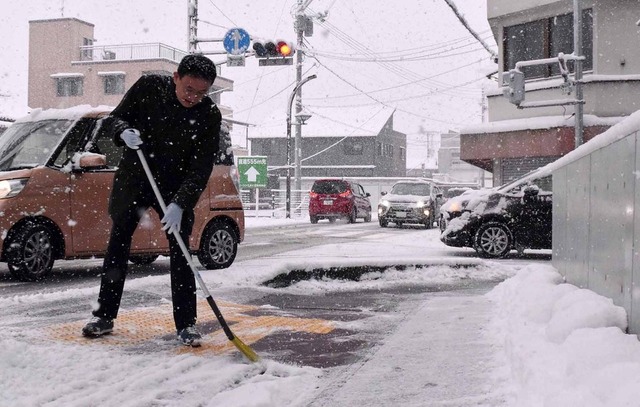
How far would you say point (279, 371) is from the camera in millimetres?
3521

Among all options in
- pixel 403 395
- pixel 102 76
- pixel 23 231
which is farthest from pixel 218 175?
pixel 102 76

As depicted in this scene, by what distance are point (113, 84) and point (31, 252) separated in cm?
4517

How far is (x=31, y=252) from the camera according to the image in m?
6.98

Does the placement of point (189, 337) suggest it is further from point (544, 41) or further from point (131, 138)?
point (544, 41)

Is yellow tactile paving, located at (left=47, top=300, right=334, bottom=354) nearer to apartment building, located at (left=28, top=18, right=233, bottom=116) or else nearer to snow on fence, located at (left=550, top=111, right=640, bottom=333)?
snow on fence, located at (left=550, top=111, right=640, bottom=333)

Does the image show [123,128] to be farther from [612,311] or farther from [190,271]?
[612,311]

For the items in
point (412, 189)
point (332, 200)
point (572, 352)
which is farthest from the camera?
point (332, 200)

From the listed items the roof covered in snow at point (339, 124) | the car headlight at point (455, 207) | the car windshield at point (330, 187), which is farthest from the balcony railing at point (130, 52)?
the car headlight at point (455, 207)

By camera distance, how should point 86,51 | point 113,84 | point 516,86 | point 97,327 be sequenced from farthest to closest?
point 86,51 < point 113,84 < point 516,86 < point 97,327

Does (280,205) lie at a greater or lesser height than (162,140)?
lesser

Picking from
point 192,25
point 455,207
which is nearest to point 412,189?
point 192,25

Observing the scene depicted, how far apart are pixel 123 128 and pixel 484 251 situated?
29.9ft

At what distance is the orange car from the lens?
22.4 ft

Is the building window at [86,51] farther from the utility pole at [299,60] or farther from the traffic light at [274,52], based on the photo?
the traffic light at [274,52]
